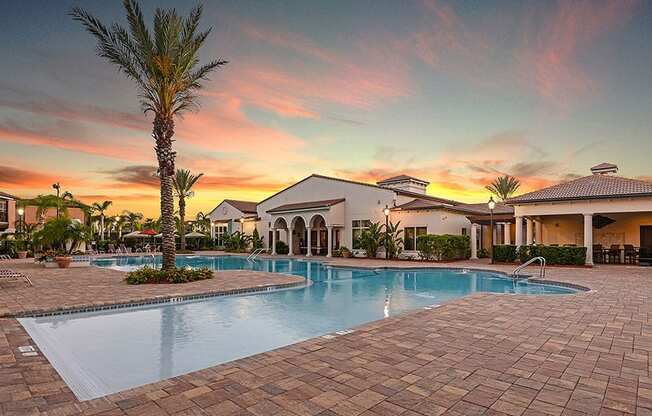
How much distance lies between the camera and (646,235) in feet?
74.2

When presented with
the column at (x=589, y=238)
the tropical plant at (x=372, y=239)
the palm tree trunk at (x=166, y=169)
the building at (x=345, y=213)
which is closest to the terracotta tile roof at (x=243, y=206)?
the building at (x=345, y=213)

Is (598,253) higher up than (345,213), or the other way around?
(345,213)

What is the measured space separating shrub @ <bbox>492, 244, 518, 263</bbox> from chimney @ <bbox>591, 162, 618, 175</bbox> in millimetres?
11416

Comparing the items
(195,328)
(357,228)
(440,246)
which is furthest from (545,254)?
(195,328)

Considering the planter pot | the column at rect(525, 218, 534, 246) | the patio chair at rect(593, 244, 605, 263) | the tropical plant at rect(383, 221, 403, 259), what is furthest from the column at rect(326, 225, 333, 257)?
the patio chair at rect(593, 244, 605, 263)

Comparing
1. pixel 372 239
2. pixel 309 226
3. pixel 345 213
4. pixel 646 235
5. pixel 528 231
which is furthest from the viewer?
pixel 309 226

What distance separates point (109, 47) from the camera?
13.1 metres

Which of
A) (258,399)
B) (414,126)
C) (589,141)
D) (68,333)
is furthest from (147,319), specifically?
(589,141)

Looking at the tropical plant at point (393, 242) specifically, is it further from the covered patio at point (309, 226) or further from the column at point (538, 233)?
the column at point (538, 233)

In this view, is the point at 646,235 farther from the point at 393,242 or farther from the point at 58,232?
the point at 58,232

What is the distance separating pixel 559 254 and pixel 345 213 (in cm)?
1534

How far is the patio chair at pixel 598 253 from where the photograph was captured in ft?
70.8

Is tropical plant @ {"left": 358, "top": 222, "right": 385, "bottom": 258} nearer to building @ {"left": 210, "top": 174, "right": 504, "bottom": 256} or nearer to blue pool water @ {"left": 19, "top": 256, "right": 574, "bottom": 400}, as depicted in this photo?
building @ {"left": 210, "top": 174, "right": 504, "bottom": 256}

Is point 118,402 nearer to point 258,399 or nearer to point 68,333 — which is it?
point 258,399
